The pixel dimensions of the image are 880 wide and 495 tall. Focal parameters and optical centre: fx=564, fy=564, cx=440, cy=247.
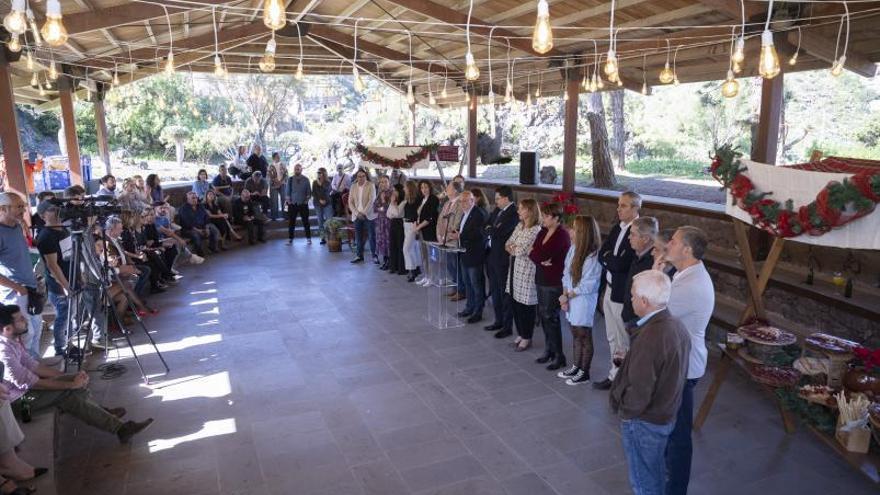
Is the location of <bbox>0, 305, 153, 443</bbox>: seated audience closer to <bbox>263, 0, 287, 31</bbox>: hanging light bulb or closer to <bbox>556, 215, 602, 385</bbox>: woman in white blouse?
<bbox>263, 0, 287, 31</bbox>: hanging light bulb

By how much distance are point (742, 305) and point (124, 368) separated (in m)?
6.00

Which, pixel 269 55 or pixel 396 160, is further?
pixel 396 160

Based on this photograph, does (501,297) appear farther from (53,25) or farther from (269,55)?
(53,25)

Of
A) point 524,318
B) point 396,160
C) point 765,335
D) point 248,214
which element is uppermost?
point 396,160

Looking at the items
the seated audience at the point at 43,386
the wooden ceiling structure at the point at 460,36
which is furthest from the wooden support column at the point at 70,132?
the seated audience at the point at 43,386

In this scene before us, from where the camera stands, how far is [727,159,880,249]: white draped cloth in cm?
314

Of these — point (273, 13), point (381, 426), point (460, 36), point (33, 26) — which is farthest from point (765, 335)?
point (460, 36)

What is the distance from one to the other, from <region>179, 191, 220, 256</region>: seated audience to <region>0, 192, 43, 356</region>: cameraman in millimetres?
5015

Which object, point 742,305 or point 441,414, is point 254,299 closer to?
point 441,414

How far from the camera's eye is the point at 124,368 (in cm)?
500

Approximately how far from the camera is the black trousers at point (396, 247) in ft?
27.3

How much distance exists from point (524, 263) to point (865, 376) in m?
2.60

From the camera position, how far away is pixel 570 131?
30.0 ft

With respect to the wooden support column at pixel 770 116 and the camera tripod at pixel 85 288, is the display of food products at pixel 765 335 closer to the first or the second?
the wooden support column at pixel 770 116
